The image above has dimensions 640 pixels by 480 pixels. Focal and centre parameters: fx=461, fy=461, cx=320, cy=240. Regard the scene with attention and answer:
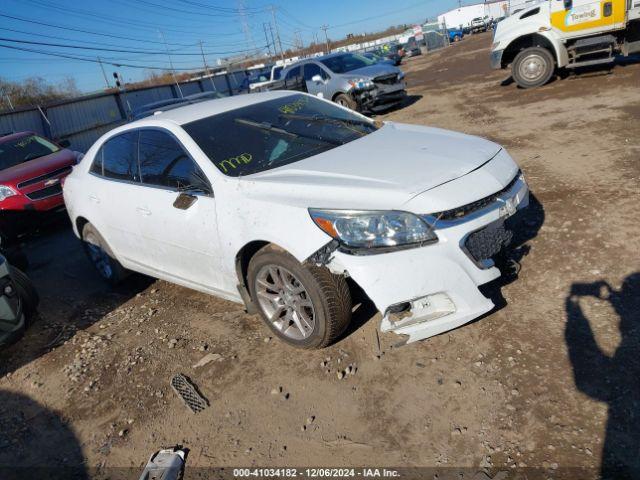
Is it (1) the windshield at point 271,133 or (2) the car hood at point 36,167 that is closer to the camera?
(1) the windshield at point 271,133

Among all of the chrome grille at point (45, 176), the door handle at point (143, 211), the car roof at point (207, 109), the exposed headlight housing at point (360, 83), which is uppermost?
the car roof at point (207, 109)

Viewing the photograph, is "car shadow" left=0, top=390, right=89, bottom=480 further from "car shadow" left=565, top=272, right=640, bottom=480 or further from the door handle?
"car shadow" left=565, top=272, right=640, bottom=480

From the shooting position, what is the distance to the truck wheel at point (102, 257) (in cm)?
482

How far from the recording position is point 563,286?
3.28m

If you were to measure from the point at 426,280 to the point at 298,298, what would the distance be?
34.6 inches

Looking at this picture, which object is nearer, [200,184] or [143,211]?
[200,184]

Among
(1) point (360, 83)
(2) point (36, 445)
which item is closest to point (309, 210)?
(2) point (36, 445)

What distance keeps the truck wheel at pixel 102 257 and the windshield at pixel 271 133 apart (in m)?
1.92

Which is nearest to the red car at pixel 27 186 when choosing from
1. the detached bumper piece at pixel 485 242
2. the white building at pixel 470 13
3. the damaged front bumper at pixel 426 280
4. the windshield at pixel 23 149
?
the windshield at pixel 23 149

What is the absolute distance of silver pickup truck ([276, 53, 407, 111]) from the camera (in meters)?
11.9

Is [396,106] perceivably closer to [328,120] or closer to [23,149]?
[23,149]

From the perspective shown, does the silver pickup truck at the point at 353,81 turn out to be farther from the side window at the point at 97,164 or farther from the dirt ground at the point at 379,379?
the dirt ground at the point at 379,379

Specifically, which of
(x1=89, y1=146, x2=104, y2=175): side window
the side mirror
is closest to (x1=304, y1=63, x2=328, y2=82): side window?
(x1=89, y1=146, x2=104, y2=175): side window

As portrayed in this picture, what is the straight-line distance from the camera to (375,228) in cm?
271
